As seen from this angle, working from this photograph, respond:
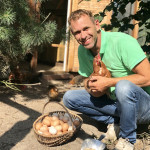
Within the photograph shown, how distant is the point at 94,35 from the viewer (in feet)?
6.13

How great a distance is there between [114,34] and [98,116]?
883mm

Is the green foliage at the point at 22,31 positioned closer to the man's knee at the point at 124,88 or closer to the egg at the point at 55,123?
the egg at the point at 55,123

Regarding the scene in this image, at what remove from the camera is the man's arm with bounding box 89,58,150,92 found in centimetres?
176

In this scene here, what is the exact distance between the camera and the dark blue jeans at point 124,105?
69.7 inches

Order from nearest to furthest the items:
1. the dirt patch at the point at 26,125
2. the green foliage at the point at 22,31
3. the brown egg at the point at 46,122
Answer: the dirt patch at the point at 26,125
the brown egg at the point at 46,122
the green foliage at the point at 22,31

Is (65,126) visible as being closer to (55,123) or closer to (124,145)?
(55,123)

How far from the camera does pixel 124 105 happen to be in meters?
1.78

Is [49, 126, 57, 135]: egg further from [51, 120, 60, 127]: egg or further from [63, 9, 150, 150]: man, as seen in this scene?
[63, 9, 150, 150]: man

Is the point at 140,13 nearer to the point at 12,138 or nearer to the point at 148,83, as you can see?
the point at 148,83

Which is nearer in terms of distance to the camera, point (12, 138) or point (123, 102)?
point (123, 102)

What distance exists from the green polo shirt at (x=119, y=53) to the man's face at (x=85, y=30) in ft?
0.39

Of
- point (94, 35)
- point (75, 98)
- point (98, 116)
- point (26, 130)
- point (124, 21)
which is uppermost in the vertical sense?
point (124, 21)

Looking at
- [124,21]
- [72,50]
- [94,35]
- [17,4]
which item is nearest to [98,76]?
[94,35]

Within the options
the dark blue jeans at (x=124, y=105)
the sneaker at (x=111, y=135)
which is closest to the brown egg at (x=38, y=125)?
the dark blue jeans at (x=124, y=105)
